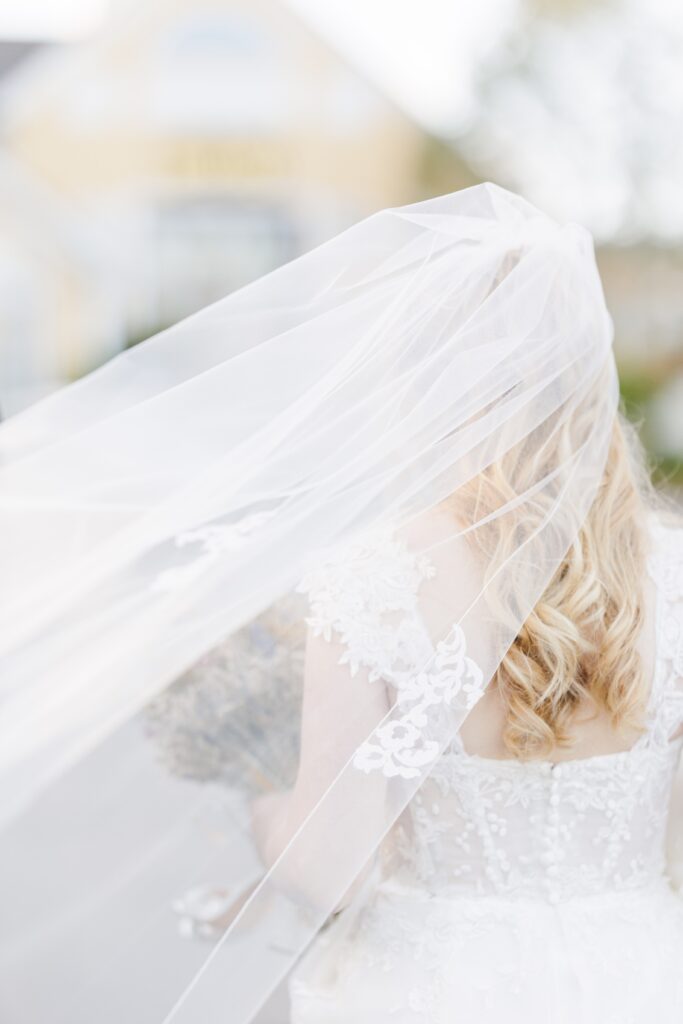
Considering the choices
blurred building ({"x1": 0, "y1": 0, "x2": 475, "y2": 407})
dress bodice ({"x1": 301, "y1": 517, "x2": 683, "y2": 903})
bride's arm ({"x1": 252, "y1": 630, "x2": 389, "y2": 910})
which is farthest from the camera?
blurred building ({"x1": 0, "y1": 0, "x2": 475, "y2": 407})

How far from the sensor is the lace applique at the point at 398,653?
1.59m

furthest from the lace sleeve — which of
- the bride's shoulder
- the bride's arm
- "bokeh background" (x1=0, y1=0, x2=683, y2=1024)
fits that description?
"bokeh background" (x1=0, y1=0, x2=683, y2=1024)

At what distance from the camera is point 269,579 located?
167 cm

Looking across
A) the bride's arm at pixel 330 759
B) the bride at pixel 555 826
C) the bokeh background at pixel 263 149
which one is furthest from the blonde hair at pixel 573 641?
the bokeh background at pixel 263 149

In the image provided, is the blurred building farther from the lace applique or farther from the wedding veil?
the lace applique

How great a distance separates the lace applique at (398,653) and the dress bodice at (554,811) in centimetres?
10

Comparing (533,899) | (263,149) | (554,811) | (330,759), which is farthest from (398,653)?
(263,149)

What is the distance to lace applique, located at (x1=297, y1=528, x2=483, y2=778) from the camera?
159 cm

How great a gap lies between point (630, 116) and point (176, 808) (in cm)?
1743

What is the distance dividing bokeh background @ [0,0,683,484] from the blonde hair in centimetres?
1324

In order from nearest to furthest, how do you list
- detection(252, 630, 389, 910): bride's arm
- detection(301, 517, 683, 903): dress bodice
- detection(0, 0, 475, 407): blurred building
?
detection(252, 630, 389, 910): bride's arm, detection(301, 517, 683, 903): dress bodice, detection(0, 0, 475, 407): blurred building

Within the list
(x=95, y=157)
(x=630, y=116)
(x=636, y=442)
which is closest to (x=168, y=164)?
(x=95, y=157)

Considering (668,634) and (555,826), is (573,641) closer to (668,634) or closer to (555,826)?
(668,634)

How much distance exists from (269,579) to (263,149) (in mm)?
15569
